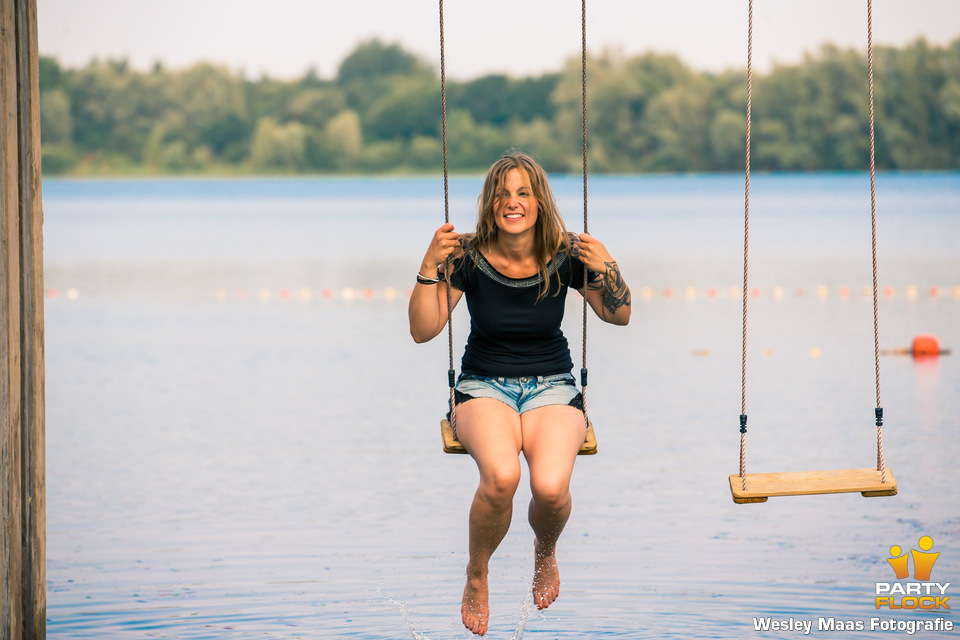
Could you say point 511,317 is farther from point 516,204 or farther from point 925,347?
point 925,347

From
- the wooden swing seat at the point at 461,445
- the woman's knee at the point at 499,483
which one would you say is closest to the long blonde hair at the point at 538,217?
the wooden swing seat at the point at 461,445

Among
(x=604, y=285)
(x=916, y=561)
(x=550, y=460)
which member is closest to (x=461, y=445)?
(x=550, y=460)

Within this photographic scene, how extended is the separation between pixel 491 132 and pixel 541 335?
89464 mm

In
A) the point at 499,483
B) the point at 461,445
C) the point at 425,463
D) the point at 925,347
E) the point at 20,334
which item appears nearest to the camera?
the point at 20,334

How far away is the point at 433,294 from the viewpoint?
19.6 feet

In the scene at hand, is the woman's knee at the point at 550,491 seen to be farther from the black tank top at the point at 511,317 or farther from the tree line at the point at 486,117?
the tree line at the point at 486,117

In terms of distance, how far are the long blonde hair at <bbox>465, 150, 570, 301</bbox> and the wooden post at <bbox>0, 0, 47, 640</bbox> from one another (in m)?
1.77

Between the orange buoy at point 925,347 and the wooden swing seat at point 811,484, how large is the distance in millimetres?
9681

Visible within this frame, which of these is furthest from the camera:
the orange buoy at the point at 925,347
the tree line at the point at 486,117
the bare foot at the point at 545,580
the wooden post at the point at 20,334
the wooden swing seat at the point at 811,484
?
the tree line at the point at 486,117

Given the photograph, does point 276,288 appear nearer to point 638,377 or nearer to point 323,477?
point 638,377

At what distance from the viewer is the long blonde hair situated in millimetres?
5926

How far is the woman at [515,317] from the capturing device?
582cm

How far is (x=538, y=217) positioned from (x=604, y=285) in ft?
1.31

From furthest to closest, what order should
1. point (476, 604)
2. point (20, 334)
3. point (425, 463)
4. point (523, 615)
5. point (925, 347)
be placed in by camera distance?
point (925, 347), point (425, 463), point (523, 615), point (476, 604), point (20, 334)
